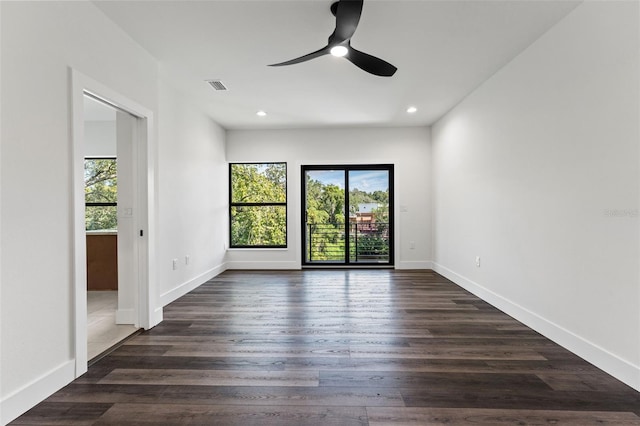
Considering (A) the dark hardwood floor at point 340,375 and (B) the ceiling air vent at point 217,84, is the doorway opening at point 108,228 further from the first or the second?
(B) the ceiling air vent at point 217,84

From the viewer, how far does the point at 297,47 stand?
9.34 feet

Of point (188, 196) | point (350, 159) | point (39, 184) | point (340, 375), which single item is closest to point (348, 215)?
point (350, 159)

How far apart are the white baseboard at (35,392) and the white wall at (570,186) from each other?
138 inches

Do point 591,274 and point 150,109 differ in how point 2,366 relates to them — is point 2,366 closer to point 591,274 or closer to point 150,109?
point 150,109

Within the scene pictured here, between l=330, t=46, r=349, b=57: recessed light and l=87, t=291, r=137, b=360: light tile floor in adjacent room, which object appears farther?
l=87, t=291, r=137, b=360: light tile floor in adjacent room

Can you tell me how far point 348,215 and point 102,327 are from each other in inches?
161

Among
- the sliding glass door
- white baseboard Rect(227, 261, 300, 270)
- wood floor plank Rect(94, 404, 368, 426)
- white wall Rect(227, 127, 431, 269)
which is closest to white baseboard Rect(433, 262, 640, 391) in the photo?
wood floor plank Rect(94, 404, 368, 426)

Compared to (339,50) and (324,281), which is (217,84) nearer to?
(339,50)

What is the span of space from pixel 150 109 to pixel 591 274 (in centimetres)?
385

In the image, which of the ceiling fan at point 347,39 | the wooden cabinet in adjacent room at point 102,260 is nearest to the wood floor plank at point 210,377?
the ceiling fan at point 347,39

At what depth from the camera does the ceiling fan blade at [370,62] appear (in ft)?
8.11

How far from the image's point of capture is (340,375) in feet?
6.81

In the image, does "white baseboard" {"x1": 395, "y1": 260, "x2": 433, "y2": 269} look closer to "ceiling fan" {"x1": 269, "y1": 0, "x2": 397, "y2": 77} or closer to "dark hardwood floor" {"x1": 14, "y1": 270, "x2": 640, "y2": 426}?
"dark hardwood floor" {"x1": 14, "y1": 270, "x2": 640, "y2": 426}

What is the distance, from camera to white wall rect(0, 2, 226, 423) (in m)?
1.66
